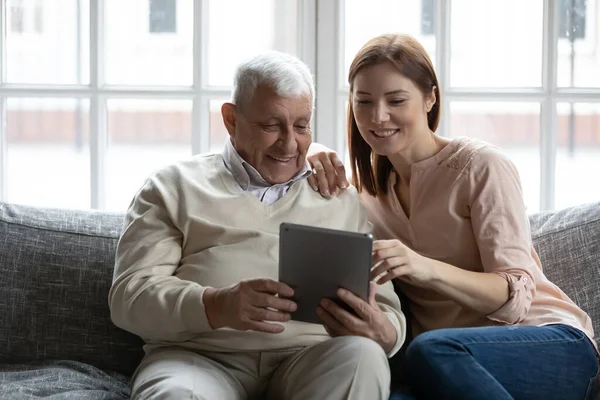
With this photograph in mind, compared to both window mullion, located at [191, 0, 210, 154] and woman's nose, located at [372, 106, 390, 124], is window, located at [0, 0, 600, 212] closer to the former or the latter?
window mullion, located at [191, 0, 210, 154]

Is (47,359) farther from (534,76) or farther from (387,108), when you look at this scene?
A: (534,76)

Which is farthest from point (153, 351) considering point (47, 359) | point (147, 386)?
point (47, 359)

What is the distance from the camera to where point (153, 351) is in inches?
91.2

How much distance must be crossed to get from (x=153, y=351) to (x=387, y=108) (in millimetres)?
847

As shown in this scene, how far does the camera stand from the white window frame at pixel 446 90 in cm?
315

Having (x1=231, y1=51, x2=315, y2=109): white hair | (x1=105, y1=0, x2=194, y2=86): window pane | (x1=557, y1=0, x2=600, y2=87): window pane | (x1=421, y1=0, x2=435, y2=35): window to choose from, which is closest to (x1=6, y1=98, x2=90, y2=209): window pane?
(x1=105, y1=0, x2=194, y2=86): window pane

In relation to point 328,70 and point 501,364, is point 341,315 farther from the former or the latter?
point 328,70

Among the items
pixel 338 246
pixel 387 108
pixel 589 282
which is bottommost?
pixel 589 282

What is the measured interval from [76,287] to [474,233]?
109 cm

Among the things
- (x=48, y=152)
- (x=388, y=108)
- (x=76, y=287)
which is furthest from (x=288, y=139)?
(x=48, y=152)

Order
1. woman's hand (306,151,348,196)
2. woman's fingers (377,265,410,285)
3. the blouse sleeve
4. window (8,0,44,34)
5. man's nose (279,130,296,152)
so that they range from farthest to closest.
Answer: window (8,0,44,34) → woman's hand (306,151,348,196) → man's nose (279,130,296,152) → the blouse sleeve → woman's fingers (377,265,410,285)

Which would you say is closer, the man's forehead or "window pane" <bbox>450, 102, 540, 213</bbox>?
the man's forehead

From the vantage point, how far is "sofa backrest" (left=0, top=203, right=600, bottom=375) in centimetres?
256

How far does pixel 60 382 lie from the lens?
2.38 m
